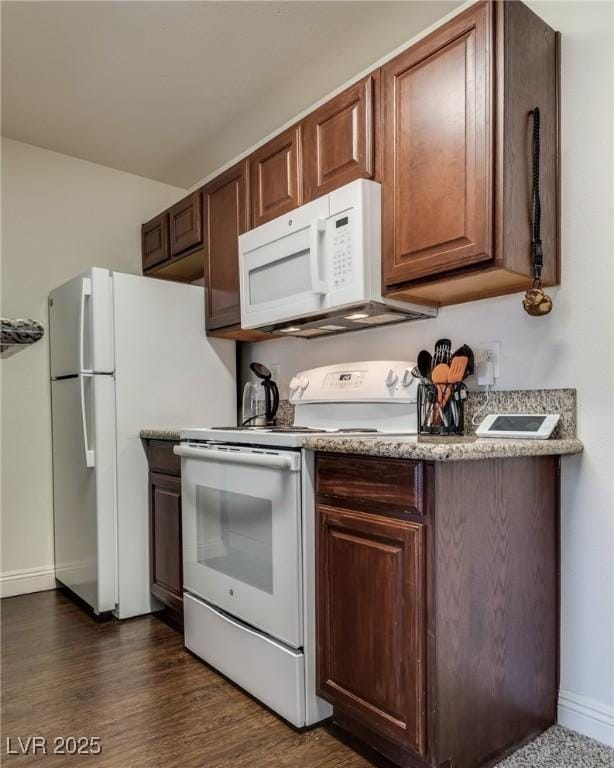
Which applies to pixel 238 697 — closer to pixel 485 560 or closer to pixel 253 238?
pixel 485 560

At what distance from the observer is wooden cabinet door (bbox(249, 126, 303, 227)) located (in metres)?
2.24

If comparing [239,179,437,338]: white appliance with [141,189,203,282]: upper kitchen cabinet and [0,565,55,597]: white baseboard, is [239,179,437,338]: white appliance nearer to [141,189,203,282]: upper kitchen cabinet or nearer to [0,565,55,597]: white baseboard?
[141,189,203,282]: upper kitchen cabinet

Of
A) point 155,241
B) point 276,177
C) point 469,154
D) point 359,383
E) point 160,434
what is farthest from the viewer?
point 155,241

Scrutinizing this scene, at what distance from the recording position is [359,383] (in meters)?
2.21

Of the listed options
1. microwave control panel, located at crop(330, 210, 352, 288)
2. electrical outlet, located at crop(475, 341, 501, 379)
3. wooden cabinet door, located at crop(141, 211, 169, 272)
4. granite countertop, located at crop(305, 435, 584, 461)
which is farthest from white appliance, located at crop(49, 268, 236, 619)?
electrical outlet, located at crop(475, 341, 501, 379)

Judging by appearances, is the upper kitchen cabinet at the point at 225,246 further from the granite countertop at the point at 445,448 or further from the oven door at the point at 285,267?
the granite countertop at the point at 445,448

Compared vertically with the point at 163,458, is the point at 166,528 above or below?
below

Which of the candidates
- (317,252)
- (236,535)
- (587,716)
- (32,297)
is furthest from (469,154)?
(32,297)

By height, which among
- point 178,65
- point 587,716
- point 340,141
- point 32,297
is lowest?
point 587,716

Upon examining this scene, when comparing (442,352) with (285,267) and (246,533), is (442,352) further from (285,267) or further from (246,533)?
(246,533)

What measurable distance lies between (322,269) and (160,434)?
3.62ft

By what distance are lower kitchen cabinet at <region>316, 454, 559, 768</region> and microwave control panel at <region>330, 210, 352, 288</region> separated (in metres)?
0.68

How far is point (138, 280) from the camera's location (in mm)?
2717

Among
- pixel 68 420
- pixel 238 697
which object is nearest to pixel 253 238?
A: pixel 68 420
